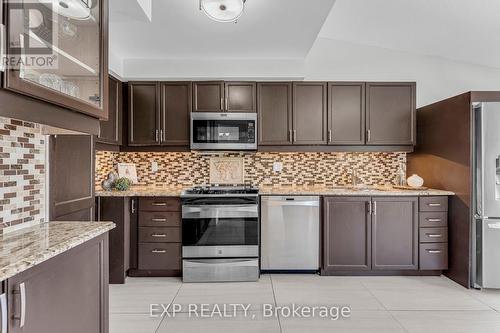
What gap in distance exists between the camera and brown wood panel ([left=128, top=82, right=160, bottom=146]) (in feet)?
12.1

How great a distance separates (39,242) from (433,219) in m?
3.43

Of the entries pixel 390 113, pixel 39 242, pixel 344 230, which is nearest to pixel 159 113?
pixel 344 230

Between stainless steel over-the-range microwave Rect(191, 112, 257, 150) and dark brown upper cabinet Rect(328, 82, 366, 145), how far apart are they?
1005 millimetres

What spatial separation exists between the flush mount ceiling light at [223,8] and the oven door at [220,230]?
181 centimetres

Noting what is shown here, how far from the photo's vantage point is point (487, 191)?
2.96 metres

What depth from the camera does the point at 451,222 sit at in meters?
3.30

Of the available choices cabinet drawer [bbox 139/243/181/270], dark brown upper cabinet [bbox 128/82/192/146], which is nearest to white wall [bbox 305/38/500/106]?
dark brown upper cabinet [bbox 128/82/192/146]

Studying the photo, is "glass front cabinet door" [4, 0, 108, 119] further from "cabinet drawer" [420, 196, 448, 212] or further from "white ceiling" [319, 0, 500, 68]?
"cabinet drawer" [420, 196, 448, 212]

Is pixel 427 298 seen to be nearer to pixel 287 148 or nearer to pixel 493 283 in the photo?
pixel 493 283

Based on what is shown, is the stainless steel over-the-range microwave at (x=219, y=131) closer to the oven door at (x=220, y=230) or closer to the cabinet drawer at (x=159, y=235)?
the oven door at (x=220, y=230)

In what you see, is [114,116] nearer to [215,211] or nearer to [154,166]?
[154,166]

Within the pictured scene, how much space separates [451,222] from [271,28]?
8.65 feet

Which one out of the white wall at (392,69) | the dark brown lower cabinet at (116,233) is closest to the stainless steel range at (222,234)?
the dark brown lower cabinet at (116,233)

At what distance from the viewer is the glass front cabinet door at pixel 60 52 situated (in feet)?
3.66
